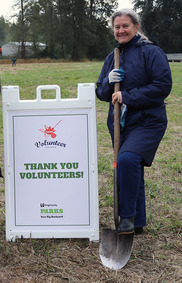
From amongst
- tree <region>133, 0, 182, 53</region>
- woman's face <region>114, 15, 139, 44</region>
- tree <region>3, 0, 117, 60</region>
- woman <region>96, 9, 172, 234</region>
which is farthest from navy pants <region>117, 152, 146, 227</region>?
tree <region>133, 0, 182, 53</region>

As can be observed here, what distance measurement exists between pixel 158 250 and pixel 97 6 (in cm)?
5091

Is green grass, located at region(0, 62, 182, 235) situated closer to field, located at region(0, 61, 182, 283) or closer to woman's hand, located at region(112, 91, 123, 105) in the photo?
field, located at region(0, 61, 182, 283)

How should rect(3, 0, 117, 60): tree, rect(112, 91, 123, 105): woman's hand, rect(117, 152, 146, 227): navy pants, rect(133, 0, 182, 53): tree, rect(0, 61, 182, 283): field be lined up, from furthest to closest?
rect(133, 0, 182, 53): tree, rect(3, 0, 117, 60): tree, rect(112, 91, 123, 105): woman's hand, rect(117, 152, 146, 227): navy pants, rect(0, 61, 182, 283): field

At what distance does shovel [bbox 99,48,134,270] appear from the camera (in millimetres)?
2781

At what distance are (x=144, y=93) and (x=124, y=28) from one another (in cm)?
56

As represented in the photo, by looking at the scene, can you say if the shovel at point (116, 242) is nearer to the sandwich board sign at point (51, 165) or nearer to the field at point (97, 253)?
the field at point (97, 253)

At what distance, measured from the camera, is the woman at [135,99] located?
9.21 ft

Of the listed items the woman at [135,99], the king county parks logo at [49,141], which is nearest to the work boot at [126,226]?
the woman at [135,99]

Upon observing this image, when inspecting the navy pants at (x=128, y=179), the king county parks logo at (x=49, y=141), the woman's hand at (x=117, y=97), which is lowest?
the navy pants at (x=128, y=179)

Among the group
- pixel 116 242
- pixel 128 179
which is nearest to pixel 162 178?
pixel 116 242

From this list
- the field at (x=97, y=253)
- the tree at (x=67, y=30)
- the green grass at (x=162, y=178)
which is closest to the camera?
the field at (x=97, y=253)

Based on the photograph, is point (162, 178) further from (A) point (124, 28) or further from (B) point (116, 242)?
(A) point (124, 28)

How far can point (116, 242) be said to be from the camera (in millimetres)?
2941

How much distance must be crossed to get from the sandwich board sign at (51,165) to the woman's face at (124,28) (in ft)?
1.54
